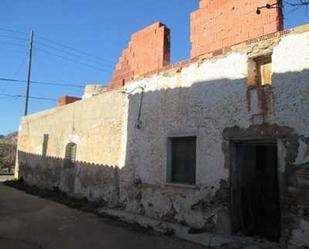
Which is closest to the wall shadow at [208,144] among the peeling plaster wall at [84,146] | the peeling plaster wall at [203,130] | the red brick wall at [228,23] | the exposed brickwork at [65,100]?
the peeling plaster wall at [203,130]

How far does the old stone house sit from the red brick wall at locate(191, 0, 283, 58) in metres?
0.02

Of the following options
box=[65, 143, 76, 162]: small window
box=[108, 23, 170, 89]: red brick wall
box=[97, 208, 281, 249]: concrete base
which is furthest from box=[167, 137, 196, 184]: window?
box=[65, 143, 76, 162]: small window

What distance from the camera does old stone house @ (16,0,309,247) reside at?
706 cm

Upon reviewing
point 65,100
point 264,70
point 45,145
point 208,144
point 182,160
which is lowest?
point 182,160

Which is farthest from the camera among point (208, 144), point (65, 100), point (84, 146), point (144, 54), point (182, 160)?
point (65, 100)

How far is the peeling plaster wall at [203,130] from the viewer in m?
6.96

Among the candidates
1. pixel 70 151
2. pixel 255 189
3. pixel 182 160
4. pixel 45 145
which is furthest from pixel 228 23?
pixel 45 145

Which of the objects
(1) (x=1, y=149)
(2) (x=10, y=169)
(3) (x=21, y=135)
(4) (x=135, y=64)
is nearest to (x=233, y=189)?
(4) (x=135, y=64)

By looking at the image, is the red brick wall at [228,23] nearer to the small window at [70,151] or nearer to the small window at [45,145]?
the small window at [70,151]

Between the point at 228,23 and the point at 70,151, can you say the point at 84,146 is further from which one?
the point at 228,23

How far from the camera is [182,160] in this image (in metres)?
9.52

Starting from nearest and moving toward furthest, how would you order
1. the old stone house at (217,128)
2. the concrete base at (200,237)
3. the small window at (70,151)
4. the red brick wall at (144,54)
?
1. the old stone house at (217,128)
2. the concrete base at (200,237)
3. the red brick wall at (144,54)
4. the small window at (70,151)

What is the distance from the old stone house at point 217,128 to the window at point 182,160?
0.08 ft

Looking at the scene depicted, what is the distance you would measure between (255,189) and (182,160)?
1.85 metres
